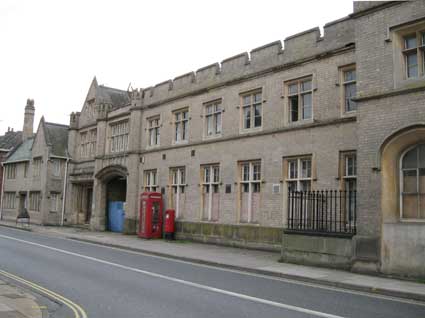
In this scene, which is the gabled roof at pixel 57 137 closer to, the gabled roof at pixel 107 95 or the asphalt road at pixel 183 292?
the gabled roof at pixel 107 95

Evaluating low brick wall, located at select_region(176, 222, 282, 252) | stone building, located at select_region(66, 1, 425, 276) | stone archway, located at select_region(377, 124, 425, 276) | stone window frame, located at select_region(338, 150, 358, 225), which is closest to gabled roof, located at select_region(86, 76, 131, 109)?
stone building, located at select_region(66, 1, 425, 276)

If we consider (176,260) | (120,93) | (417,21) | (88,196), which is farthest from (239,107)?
(88,196)

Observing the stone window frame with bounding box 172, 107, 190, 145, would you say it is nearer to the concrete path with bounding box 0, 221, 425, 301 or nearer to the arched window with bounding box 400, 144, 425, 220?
the concrete path with bounding box 0, 221, 425, 301

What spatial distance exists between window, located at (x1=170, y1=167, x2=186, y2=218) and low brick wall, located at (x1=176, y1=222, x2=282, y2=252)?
94 cm

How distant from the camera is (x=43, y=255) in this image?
17156 millimetres

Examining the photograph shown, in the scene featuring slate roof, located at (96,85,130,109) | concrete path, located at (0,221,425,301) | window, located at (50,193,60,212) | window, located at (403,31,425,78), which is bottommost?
concrete path, located at (0,221,425,301)

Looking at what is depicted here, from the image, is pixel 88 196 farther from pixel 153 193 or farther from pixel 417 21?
pixel 417 21

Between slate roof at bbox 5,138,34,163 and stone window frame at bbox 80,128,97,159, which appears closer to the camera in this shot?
stone window frame at bbox 80,128,97,159

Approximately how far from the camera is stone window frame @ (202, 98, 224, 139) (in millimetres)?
24172

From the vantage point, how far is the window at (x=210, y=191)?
23.8 meters

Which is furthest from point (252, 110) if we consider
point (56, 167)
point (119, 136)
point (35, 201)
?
point (35, 201)

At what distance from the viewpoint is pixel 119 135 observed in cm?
3212

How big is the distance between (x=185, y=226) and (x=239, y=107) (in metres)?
7.04

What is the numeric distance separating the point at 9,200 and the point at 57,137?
1028 centimetres
